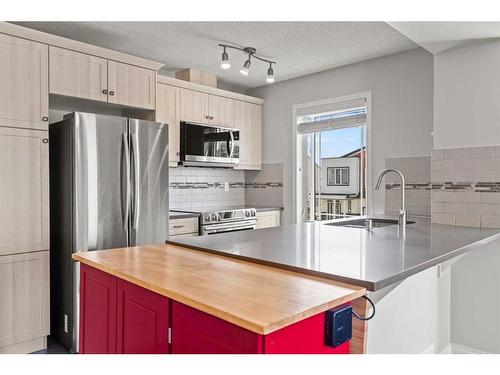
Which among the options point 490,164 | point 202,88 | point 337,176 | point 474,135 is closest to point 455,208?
point 490,164

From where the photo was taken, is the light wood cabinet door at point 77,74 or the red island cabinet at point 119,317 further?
the light wood cabinet door at point 77,74

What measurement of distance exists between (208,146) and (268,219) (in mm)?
1128

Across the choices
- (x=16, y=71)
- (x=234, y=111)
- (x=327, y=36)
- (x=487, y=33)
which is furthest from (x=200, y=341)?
(x=234, y=111)

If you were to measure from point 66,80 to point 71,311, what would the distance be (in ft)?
5.64

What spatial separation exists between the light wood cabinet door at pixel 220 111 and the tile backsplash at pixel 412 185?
5.95 ft

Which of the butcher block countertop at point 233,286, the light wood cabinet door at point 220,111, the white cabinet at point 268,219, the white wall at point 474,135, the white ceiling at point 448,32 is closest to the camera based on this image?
the butcher block countertop at point 233,286

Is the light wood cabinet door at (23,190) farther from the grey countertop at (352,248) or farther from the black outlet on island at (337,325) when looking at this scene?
the black outlet on island at (337,325)

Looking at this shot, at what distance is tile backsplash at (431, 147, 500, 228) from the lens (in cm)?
274

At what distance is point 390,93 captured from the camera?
386 cm

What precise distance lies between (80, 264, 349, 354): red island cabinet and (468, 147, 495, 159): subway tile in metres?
2.13

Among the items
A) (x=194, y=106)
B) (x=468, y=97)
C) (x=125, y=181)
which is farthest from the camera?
(x=194, y=106)

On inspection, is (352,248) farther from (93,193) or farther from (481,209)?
(93,193)

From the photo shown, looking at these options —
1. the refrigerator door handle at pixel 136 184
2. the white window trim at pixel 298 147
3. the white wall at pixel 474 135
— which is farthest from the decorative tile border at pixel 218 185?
the white wall at pixel 474 135

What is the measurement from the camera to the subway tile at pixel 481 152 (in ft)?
9.00
